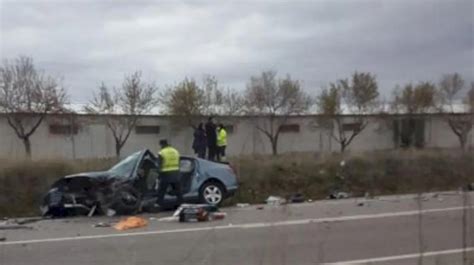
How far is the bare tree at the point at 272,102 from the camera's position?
47.3 metres

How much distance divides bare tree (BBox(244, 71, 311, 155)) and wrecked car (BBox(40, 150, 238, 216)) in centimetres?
2990

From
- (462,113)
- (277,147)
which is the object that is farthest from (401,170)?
(462,113)

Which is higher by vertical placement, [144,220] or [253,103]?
[253,103]

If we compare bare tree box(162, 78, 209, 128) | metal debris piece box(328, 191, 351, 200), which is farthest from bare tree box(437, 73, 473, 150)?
metal debris piece box(328, 191, 351, 200)

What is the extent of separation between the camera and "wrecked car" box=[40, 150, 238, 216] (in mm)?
14664

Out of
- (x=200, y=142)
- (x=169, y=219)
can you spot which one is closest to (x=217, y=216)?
(x=169, y=219)

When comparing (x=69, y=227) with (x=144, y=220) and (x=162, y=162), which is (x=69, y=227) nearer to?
(x=144, y=220)

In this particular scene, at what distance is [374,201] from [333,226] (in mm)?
6133

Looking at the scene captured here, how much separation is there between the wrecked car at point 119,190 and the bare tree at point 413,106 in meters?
35.1

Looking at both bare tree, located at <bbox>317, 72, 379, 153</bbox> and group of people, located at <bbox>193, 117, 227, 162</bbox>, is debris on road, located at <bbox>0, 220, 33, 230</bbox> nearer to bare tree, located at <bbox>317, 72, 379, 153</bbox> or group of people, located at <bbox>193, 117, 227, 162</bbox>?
group of people, located at <bbox>193, 117, 227, 162</bbox>

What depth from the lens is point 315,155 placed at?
2502cm

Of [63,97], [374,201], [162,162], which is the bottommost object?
[374,201]

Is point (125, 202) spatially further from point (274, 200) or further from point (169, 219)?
point (274, 200)

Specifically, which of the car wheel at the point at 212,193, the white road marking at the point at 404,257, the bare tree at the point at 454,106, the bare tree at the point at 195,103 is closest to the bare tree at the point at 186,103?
the bare tree at the point at 195,103
